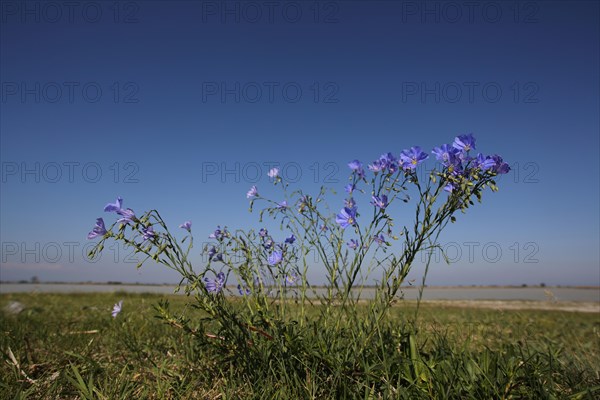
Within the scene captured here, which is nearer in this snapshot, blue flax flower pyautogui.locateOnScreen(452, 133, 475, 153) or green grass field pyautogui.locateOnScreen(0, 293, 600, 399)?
green grass field pyautogui.locateOnScreen(0, 293, 600, 399)

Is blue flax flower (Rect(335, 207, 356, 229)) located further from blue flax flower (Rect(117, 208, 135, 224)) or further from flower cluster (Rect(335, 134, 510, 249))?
blue flax flower (Rect(117, 208, 135, 224))

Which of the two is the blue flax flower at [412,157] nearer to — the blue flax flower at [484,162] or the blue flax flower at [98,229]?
the blue flax flower at [484,162]

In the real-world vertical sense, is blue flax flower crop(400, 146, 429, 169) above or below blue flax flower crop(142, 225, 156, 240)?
above

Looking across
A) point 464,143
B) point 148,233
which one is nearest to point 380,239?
point 464,143

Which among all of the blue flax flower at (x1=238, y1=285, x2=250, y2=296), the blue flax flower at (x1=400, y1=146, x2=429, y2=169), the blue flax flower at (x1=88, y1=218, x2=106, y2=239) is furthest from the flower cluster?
the blue flax flower at (x1=88, y1=218, x2=106, y2=239)

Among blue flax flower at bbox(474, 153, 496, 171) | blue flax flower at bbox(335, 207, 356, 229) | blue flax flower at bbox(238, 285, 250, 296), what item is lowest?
blue flax flower at bbox(238, 285, 250, 296)

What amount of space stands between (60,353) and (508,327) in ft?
20.9

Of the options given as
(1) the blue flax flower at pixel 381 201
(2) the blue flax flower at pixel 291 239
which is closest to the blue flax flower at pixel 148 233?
(2) the blue flax flower at pixel 291 239

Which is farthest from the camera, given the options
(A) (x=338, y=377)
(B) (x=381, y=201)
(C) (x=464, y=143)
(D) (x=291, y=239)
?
(D) (x=291, y=239)

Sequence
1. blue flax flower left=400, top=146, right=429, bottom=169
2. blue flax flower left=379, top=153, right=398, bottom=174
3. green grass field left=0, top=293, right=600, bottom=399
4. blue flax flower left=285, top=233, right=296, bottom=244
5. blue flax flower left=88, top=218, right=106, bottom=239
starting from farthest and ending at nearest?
1. blue flax flower left=285, top=233, right=296, bottom=244
2. blue flax flower left=379, top=153, right=398, bottom=174
3. blue flax flower left=400, top=146, right=429, bottom=169
4. blue flax flower left=88, top=218, right=106, bottom=239
5. green grass field left=0, top=293, right=600, bottom=399

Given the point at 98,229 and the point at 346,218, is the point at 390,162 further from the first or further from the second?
the point at 98,229

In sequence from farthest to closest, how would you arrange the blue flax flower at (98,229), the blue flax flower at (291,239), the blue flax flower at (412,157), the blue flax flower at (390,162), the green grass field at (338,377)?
the blue flax flower at (291,239) < the blue flax flower at (390,162) < the blue flax flower at (412,157) < the blue flax flower at (98,229) < the green grass field at (338,377)

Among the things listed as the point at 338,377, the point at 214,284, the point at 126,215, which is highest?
the point at 126,215

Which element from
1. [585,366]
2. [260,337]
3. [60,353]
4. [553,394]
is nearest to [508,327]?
[585,366]
